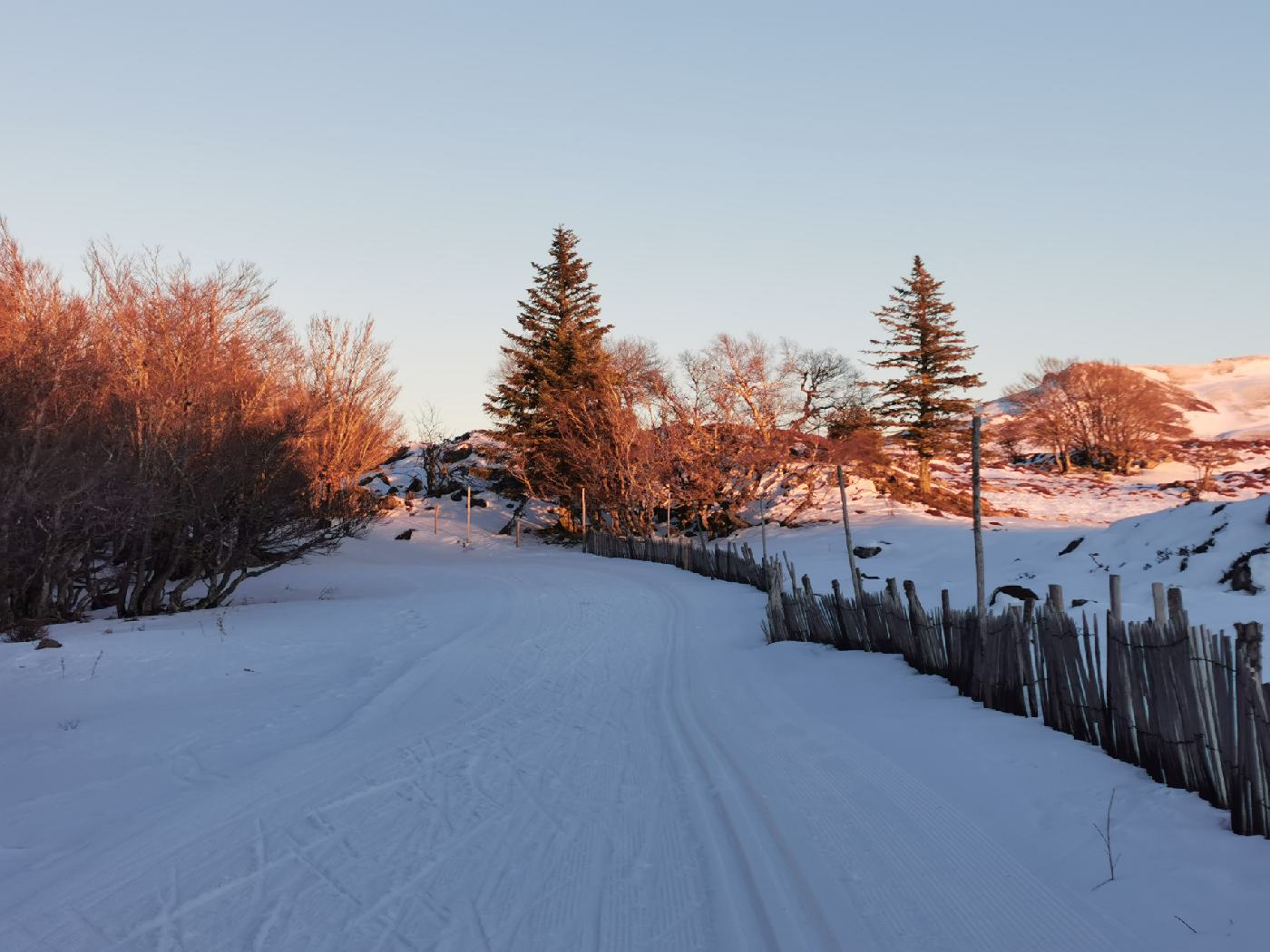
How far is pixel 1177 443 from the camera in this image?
181ft

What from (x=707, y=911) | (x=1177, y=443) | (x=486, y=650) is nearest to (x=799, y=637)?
(x=486, y=650)

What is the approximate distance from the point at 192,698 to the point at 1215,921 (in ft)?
28.5

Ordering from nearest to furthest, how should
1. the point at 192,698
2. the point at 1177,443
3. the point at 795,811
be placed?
1. the point at 795,811
2. the point at 192,698
3. the point at 1177,443

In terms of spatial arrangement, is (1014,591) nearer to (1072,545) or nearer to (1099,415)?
(1072,545)

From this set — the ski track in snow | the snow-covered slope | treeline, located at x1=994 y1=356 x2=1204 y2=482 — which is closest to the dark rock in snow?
the ski track in snow

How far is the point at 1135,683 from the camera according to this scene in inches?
195

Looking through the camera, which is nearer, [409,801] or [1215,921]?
[1215,921]

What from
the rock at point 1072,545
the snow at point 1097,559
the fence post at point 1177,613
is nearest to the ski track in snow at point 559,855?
the fence post at point 1177,613

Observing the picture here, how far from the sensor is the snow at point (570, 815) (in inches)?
138

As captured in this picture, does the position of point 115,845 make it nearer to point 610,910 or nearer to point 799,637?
point 610,910

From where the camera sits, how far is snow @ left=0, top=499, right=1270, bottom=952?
11.5 feet

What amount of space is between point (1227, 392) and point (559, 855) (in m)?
102

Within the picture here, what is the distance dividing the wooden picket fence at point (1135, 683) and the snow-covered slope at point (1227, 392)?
68335 mm

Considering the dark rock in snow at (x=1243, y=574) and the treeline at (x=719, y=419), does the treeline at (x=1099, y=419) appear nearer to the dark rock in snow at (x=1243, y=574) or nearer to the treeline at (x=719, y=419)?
the treeline at (x=719, y=419)
